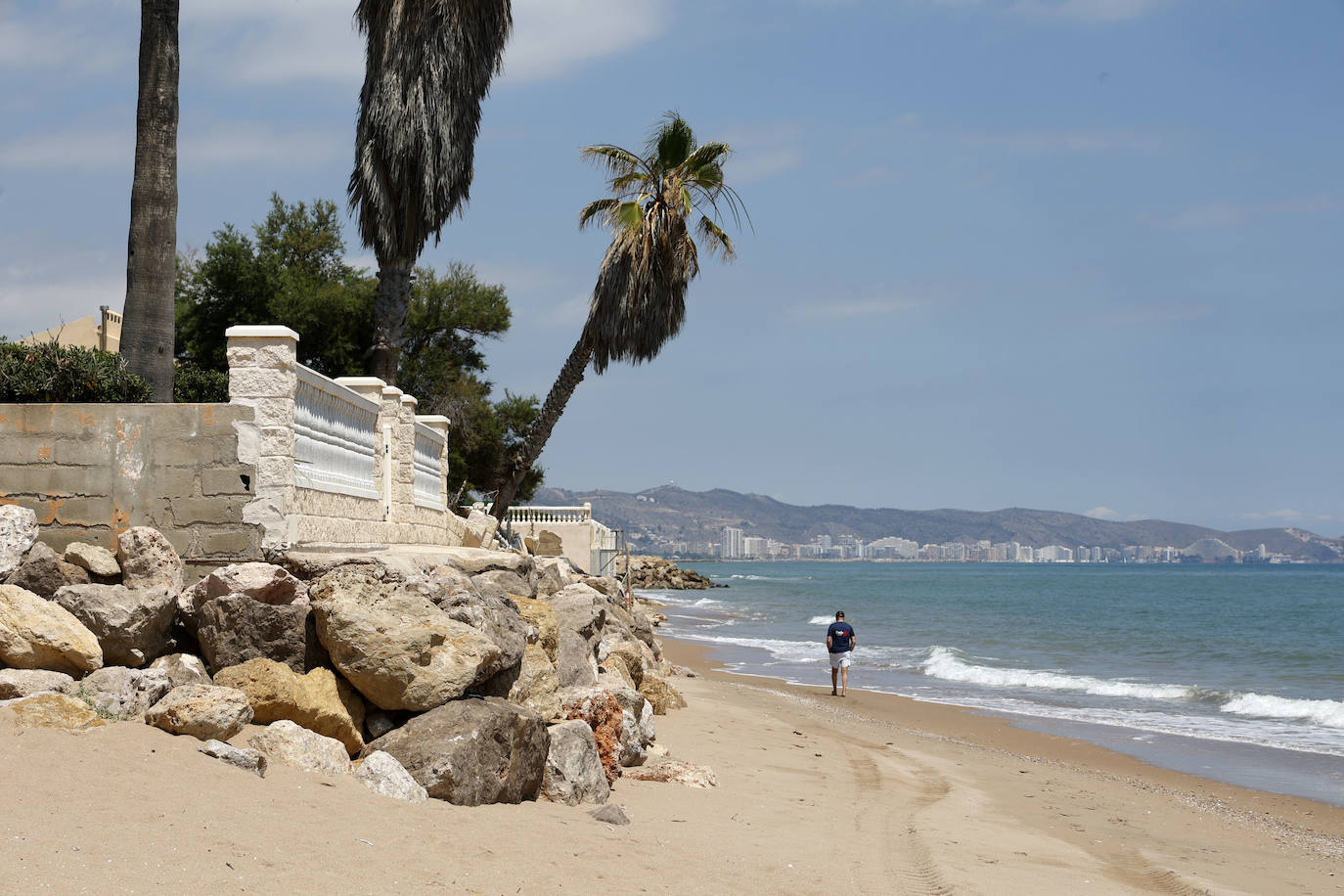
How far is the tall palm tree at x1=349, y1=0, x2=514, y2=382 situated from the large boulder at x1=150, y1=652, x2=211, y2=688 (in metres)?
11.8

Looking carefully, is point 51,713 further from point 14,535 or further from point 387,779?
point 14,535

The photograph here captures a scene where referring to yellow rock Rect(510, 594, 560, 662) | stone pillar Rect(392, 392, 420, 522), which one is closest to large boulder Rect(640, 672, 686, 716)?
yellow rock Rect(510, 594, 560, 662)

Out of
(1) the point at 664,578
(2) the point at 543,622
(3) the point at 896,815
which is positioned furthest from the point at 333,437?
(1) the point at 664,578

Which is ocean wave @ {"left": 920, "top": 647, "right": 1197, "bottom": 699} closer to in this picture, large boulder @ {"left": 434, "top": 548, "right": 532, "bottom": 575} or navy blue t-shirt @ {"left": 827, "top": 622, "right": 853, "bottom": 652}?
navy blue t-shirt @ {"left": 827, "top": 622, "right": 853, "bottom": 652}

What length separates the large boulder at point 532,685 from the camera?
24.2 feet

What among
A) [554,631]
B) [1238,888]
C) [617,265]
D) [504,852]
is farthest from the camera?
[617,265]

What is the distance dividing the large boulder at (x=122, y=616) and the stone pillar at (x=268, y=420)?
1040 millimetres

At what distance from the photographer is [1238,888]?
7465mm

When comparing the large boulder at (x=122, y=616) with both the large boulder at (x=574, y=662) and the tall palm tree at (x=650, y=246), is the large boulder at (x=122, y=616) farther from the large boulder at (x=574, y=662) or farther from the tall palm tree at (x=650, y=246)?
the tall palm tree at (x=650, y=246)

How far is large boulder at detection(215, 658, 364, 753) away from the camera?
630 centimetres

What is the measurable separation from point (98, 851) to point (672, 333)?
1968cm

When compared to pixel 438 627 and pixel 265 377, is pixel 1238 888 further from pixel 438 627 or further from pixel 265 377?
pixel 265 377

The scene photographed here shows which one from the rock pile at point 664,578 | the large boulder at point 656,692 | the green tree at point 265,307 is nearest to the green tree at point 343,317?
the green tree at point 265,307

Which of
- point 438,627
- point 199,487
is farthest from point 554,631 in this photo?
point 199,487
